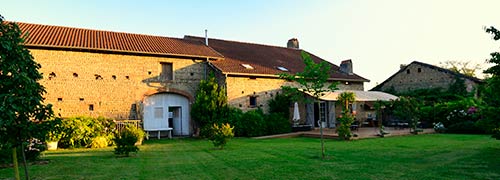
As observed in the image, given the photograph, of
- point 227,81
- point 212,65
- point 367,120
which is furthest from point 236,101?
point 367,120

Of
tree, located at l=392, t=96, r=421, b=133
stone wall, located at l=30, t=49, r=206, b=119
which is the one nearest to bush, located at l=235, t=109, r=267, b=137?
stone wall, located at l=30, t=49, r=206, b=119

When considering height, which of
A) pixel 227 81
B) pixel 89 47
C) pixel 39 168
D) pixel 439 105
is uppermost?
pixel 89 47

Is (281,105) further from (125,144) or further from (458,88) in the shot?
(458,88)

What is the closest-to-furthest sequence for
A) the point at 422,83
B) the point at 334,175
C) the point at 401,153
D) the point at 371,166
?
the point at 334,175 → the point at 371,166 → the point at 401,153 → the point at 422,83

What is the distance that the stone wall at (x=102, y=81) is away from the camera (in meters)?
16.8

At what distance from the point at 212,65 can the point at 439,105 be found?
1415cm

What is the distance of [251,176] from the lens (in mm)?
7543

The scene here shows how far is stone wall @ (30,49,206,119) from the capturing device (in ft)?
55.2

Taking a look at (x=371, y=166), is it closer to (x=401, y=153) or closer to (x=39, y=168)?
(x=401, y=153)

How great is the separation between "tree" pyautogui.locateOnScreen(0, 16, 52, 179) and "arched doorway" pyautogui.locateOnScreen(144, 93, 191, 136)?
13068 mm

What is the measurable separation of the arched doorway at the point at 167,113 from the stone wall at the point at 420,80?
2051 cm

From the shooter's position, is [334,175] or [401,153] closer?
[334,175]

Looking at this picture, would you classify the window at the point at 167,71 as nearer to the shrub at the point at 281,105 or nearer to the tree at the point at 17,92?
the shrub at the point at 281,105

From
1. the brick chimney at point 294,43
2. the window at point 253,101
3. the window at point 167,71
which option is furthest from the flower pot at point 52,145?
the brick chimney at point 294,43
